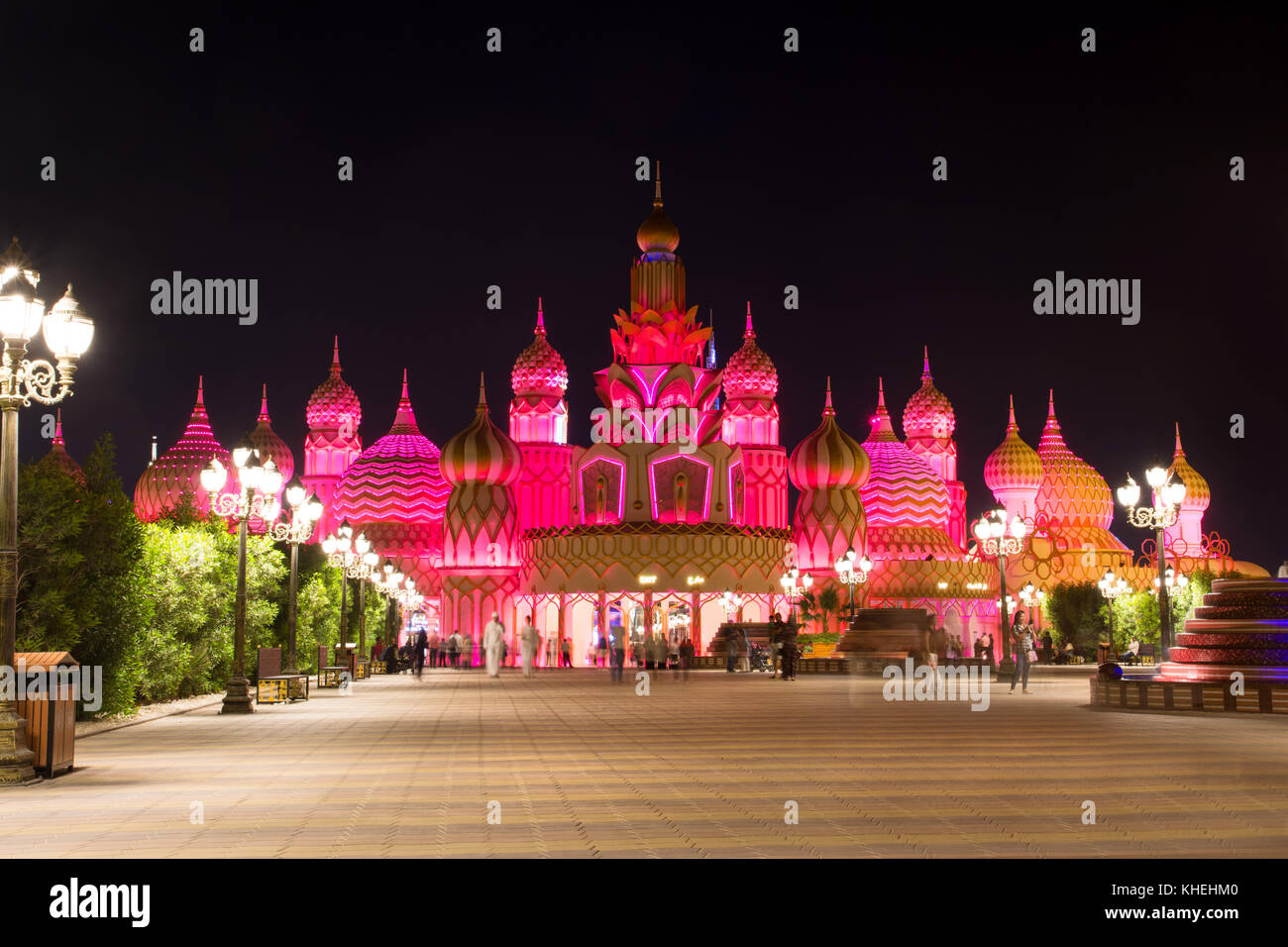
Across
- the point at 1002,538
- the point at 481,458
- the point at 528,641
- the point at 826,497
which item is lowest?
the point at 528,641

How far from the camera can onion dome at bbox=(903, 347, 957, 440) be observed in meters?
97.6

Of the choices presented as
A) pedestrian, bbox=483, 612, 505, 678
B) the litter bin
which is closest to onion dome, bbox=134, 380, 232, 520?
pedestrian, bbox=483, 612, 505, 678

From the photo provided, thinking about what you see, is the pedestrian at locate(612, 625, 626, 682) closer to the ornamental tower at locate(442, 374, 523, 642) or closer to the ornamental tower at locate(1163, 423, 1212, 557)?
the ornamental tower at locate(442, 374, 523, 642)

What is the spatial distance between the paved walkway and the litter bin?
35 cm

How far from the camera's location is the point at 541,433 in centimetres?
7762

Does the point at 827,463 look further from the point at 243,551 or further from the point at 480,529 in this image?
the point at 243,551

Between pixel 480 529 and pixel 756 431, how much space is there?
55.9ft

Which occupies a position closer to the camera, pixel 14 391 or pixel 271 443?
pixel 14 391

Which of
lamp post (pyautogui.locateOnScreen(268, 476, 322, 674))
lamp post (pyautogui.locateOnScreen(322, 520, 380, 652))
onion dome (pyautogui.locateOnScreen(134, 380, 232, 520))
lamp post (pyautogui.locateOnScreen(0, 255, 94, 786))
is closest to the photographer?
lamp post (pyautogui.locateOnScreen(0, 255, 94, 786))

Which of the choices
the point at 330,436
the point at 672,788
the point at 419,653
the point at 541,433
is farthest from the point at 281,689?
the point at 330,436

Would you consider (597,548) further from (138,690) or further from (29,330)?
(29,330)

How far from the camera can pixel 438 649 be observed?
6094 cm

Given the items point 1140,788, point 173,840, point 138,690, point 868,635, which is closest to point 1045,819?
point 1140,788

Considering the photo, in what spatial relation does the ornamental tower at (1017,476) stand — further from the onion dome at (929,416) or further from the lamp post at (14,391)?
the lamp post at (14,391)
